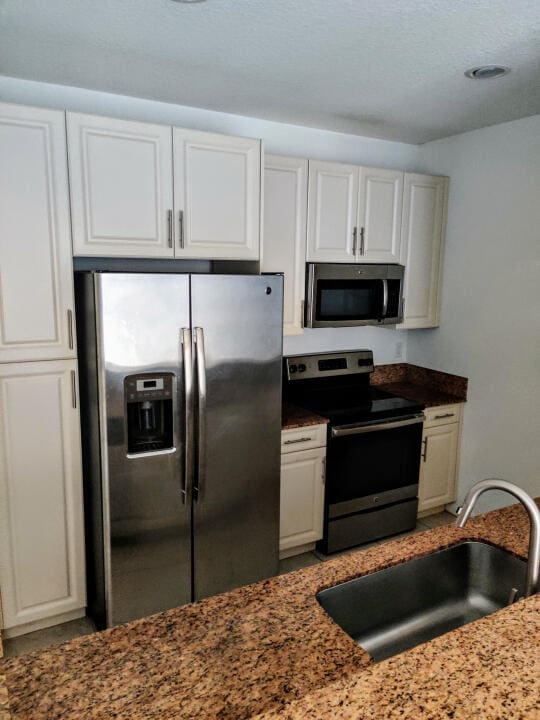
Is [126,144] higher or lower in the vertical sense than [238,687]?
higher

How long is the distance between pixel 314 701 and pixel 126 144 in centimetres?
222

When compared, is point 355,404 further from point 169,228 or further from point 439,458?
point 169,228

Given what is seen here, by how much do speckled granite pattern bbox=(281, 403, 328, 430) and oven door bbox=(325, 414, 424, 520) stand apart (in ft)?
0.37

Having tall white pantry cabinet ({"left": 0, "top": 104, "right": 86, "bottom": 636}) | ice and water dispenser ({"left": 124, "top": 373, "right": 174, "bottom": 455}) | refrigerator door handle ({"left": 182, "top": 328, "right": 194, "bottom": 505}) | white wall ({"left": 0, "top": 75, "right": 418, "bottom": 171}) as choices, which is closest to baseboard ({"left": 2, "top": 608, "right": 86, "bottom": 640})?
tall white pantry cabinet ({"left": 0, "top": 104, "right": 86, "bottom": 636})

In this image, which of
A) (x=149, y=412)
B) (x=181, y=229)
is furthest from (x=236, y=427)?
(x=181, y=229)

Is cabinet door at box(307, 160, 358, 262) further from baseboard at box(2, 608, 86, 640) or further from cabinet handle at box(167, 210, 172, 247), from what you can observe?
baseboard at box(2, 608, 86, 640)

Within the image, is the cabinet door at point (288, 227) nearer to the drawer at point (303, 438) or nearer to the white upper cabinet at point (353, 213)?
the white upper cabinet at point (353, 213)

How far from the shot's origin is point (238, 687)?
3.19ft

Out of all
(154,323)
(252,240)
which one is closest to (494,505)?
(252,240)

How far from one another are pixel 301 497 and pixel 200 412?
3.24 ft

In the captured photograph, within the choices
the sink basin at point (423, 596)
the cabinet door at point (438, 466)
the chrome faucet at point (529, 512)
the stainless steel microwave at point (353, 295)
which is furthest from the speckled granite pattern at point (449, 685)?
the cabinet door at point (438, 466)

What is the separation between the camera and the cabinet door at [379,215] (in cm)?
323

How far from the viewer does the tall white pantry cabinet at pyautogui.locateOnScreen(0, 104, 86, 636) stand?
7.11 ft

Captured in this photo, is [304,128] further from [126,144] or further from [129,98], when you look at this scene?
[126,144]
